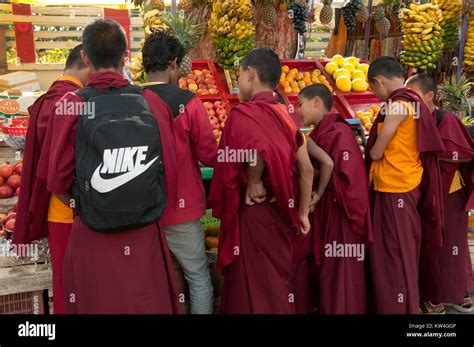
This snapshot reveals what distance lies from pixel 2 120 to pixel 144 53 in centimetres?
291

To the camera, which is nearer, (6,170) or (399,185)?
(399,185)

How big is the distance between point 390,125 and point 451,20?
4.05 meters

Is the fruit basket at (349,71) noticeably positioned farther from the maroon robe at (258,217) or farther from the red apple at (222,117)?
the maroon robe at (258,217)

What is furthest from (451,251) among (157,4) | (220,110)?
(157,4)

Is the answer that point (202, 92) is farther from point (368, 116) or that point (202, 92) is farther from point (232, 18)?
point (368, 116)

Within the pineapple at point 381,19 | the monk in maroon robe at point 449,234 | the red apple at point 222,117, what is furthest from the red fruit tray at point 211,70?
the pineapple at point 381,19

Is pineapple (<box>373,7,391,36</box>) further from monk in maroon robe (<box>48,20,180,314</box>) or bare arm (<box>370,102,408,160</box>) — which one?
monk in maroon robe (<box>48,20,180,314</box>)

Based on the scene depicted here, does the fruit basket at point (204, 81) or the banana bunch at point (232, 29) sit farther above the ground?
the banana bunch at point (232, 29)

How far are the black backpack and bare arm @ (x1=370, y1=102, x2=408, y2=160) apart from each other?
1.73 metres

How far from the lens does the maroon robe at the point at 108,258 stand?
2080 millimetres

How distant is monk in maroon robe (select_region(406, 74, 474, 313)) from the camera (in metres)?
3.52

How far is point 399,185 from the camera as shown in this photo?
3.18 meters

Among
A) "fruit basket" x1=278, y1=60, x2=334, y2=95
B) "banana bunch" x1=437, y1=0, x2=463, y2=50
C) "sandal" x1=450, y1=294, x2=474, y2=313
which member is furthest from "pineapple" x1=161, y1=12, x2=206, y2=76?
"banana bunch" x1=437, y1=0, x2=463, y2=50

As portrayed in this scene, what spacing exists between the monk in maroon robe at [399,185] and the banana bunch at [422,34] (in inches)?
95.3
